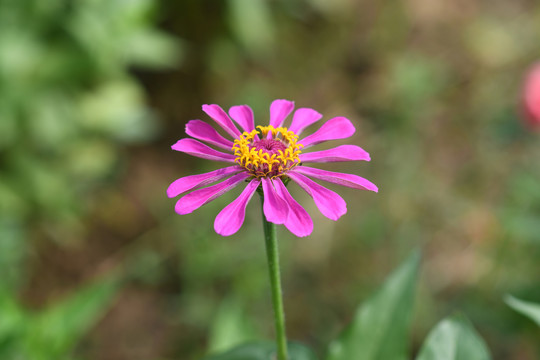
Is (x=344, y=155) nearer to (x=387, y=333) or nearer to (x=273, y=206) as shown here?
(x=273, y=206)

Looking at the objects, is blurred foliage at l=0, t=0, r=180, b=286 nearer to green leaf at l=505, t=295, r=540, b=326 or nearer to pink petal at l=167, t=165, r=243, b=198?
pink petal at l=167, t=165, r=243, b=198

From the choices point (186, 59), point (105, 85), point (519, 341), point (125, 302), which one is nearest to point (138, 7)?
point (105, 85)

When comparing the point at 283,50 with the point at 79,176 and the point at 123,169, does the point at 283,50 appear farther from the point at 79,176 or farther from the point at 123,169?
the point at 79,176

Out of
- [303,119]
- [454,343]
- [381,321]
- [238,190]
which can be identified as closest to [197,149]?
[303,119]

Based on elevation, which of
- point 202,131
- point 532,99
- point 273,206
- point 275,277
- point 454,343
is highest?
point 532,99

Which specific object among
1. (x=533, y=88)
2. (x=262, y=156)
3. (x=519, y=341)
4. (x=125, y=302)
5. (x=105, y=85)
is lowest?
(x=519, y=341)

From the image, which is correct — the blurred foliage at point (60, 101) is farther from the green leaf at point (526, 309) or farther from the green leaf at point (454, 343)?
the green leaf at point (526, 309)

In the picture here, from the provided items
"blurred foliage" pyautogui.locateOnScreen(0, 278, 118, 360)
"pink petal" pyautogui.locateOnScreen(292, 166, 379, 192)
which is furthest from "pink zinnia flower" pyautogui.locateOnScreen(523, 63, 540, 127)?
"blurred foliage" pyautogui.locateOnScreen(0, 278, 118, 360)
